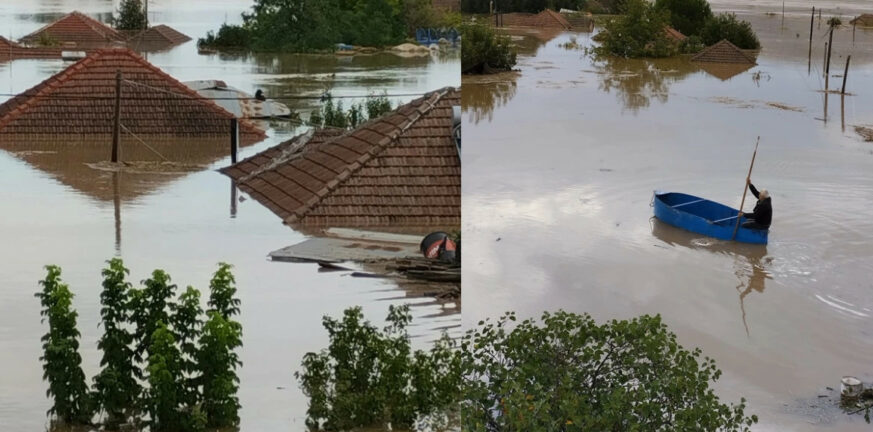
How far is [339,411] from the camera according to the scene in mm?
2910

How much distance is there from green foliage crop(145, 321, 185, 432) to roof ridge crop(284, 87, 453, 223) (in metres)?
0.44

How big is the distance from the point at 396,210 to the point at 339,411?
0.44 m

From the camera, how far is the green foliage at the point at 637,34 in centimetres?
2278

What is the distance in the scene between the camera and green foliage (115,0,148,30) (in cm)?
318

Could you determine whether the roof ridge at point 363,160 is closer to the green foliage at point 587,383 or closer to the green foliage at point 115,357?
the green foliage at point 115,357

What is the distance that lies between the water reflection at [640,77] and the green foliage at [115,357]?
17284 mm

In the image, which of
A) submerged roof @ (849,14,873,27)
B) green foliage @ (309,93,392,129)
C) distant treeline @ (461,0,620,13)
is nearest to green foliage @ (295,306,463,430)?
green foliage @ (309,93,392,129)

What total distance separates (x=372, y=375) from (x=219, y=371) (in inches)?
13.2

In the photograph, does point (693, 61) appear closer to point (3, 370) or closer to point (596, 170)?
point (596, 170)

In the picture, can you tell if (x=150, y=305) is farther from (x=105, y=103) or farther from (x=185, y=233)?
(x=105, y=103)

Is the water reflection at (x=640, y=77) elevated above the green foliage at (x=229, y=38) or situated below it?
below

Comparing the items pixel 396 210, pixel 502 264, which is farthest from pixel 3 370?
pixel 502 264

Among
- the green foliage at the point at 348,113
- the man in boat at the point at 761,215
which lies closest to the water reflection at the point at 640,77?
the man in boat at the point at 761,215

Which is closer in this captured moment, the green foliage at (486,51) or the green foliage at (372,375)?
the green foliage at (372,375)
